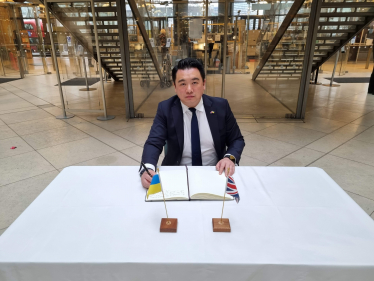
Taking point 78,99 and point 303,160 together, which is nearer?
point 303,160

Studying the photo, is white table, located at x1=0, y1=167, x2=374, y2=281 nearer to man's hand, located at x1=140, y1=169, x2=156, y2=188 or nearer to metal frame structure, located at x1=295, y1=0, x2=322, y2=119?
man's hand, located at x1=140, y1=169, x2=156, y2=188

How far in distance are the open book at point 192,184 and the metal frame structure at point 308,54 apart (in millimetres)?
4423

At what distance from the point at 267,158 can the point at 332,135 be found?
1665mm

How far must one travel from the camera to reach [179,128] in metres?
1.83

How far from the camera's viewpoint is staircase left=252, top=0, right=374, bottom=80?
537 cm

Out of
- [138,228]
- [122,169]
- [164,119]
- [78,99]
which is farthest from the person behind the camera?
[78,99]

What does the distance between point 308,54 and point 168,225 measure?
5.05 metres

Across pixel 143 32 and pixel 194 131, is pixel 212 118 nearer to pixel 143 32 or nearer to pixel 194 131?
pixel 194 131

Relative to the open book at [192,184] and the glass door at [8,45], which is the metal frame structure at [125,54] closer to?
the open book at [192,184]

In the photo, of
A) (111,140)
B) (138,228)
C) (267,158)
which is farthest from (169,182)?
(111,140)

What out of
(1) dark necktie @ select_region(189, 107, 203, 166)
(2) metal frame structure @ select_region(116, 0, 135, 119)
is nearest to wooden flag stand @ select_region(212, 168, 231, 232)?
(1) dark necktie @ select_region(189, 107, 203, 166)

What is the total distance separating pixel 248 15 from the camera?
5.62m

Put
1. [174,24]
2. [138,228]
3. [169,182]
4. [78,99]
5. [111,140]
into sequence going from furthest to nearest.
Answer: [78,99] < [174,24] < [111,140] < [169,182] < [138,228]

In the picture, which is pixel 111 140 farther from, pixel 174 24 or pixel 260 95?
pixel 260 95
